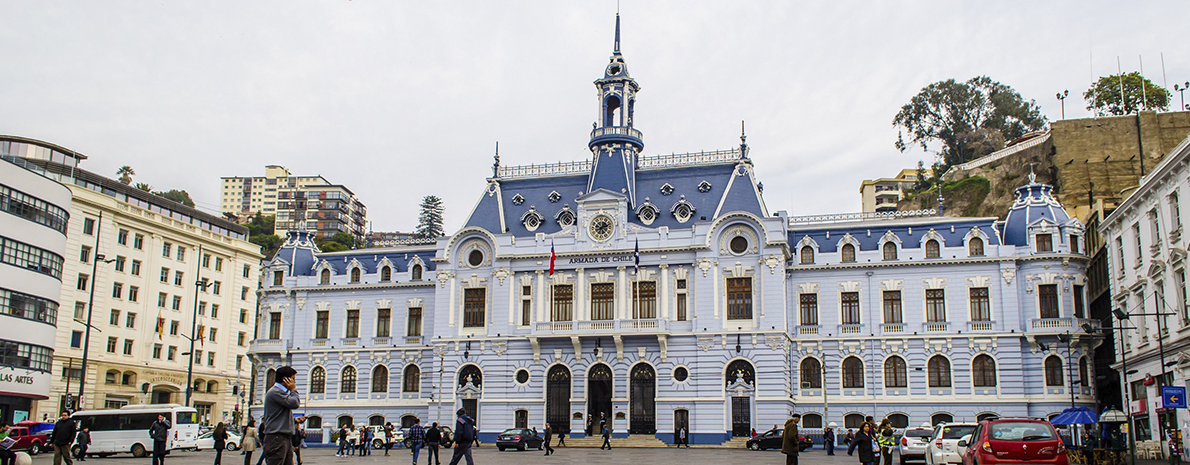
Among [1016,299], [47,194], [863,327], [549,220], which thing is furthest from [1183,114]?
[47,194]

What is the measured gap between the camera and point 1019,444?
21.0m

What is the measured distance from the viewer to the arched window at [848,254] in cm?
5544

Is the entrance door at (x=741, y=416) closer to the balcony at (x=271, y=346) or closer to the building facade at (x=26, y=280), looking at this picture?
the balcony at (x=271, y=346)

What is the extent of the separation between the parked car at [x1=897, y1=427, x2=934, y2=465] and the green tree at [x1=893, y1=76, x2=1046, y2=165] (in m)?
58.8

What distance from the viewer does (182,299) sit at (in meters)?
75.8

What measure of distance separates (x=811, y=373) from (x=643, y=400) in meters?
9.52

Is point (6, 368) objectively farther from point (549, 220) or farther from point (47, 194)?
point (549, 220)

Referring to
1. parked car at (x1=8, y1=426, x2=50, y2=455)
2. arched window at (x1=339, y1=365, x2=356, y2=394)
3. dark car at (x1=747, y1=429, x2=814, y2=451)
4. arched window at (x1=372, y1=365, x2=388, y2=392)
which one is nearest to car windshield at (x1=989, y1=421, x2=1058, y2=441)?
dark car at (x1=747, y1=429, x2=814, y2=451)

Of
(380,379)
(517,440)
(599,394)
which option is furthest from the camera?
(380,379)

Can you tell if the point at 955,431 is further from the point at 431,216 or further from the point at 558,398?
the point at 431,216

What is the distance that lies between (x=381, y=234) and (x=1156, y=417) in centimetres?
12999

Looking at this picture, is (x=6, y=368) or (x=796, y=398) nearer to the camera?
(x=6, y=368)

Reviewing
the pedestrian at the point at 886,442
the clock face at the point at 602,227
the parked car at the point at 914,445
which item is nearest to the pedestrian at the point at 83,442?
the clock face at the point at 602,227

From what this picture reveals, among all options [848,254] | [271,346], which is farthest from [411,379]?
[848,254]
